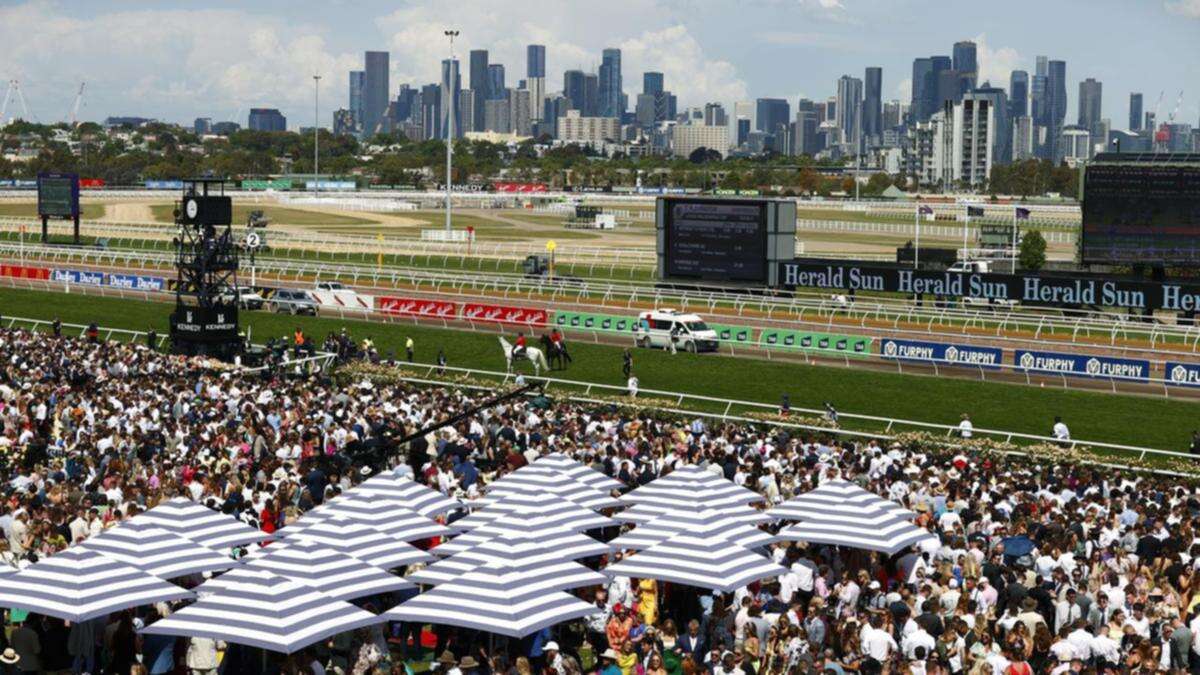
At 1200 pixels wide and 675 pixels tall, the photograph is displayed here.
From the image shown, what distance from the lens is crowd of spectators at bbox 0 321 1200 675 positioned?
14555 millimetres

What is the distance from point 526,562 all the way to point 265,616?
9.04 ft

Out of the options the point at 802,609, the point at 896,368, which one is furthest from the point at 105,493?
the point at 896,368

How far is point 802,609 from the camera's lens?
1638 centimetres

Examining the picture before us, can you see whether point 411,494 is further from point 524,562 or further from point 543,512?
point 524,562

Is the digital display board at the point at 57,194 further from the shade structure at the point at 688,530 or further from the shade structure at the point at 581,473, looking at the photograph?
the shade structure at the point at 688,530

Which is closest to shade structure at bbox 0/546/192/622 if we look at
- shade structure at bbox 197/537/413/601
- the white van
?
shade structure at bbox 197/537/413/601

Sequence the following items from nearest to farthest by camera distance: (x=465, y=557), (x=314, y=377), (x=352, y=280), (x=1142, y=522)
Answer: (x=465, y=557)
(x=1142, y=522)
(x=314, y=377)
(x=352, y=280)

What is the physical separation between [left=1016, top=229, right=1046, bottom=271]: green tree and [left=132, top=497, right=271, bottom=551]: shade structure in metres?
58.1

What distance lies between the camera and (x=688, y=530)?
1703 centimetres

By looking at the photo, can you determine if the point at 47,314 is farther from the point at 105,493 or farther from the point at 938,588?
the point at 938,588

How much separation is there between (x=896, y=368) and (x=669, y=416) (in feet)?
35.9

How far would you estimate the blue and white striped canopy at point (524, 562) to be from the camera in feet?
50.6

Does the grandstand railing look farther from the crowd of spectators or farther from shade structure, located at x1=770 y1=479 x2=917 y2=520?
shade structure, located at x1=770 y1=479 x2=917 y2=520

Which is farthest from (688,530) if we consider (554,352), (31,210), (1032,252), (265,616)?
(31,210)
